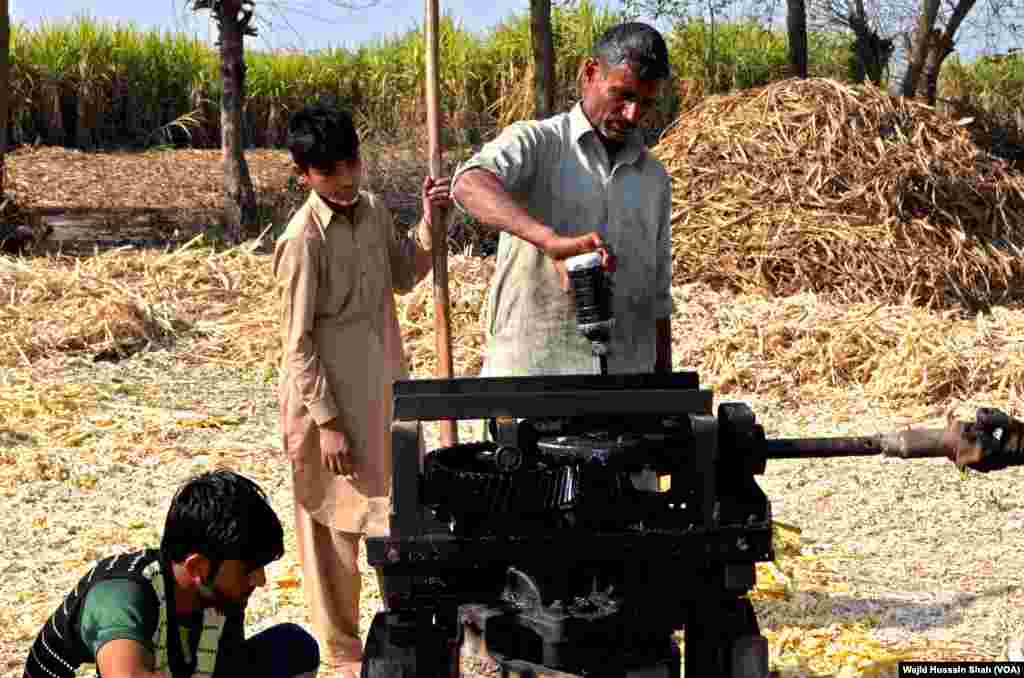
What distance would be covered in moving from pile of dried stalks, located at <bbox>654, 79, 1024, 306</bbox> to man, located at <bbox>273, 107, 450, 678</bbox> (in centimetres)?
605

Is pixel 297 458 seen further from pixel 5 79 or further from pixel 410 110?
pixel 410 110

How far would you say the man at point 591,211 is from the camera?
3.81 metres

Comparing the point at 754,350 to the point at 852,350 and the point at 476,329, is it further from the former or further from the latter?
the point at 476,329

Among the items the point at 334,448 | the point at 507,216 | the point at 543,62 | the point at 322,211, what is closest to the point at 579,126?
the point at 507,216

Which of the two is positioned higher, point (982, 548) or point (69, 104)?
point (69, 104)

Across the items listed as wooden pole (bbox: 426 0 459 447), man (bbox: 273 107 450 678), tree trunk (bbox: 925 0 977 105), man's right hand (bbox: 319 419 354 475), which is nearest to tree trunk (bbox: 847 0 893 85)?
tree trunk (bbox: 925 0 977 105)

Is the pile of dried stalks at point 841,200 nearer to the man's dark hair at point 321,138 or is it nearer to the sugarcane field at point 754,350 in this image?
the sugarcane field at point 754,350

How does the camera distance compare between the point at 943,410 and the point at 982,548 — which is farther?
the point at 943,410

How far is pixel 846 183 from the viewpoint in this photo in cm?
1091

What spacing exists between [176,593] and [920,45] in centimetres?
1256

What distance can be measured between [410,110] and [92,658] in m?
13.7

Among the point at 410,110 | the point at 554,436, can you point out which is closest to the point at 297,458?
the point at 554,436

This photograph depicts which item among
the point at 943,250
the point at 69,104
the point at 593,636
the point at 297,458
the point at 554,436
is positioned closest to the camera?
the point at 593,636

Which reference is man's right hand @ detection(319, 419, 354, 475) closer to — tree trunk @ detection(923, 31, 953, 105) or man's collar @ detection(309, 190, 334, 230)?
man's collar @ detection(309, 190, 334, 230)
